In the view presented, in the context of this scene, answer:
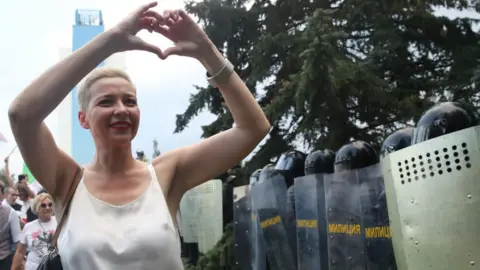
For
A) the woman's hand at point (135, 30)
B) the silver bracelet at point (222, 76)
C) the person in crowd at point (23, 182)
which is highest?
the person in crowd at point (23, 182)

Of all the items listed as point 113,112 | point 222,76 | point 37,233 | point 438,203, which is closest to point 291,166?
point 37,233

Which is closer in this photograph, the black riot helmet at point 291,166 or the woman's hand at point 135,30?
the woman's hand at point 135,30

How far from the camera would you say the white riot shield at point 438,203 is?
2.90m

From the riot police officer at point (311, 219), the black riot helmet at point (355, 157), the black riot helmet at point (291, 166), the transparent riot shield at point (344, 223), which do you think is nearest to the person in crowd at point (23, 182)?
the black riot helmet at point (291, 166)

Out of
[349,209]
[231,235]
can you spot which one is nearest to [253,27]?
[231,235]

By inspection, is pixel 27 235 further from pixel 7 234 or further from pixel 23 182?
pixel 23 182

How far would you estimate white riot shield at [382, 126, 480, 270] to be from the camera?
9.52ft

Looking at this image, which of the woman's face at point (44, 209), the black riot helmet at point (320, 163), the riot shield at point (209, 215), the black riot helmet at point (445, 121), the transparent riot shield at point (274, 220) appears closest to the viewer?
the black riot helmet at point (445, 121)

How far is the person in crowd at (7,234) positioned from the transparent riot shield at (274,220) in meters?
2.96

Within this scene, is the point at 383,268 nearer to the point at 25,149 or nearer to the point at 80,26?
the point at 25,149

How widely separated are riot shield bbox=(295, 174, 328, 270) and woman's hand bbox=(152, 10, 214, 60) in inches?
124

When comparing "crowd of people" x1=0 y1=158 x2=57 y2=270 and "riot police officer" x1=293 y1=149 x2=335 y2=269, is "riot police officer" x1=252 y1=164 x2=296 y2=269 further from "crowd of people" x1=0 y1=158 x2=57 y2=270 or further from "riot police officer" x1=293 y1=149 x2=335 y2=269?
"crowd of people" x1=0 y1=158 x2=57 y2=270

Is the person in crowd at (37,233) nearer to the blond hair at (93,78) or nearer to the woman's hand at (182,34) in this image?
the blond hair at (93,78)

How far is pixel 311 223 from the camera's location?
15.9 ft
